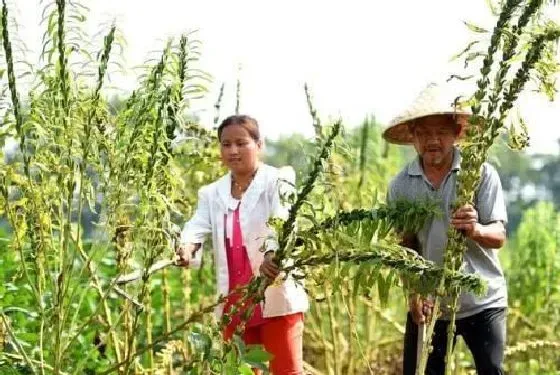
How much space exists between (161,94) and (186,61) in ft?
0.37

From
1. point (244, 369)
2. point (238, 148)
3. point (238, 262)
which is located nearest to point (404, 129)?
point (238, 148)

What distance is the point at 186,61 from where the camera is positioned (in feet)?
7.37

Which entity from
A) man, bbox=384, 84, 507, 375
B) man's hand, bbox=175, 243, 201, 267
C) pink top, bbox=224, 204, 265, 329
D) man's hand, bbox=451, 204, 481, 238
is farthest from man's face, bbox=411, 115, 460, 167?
man's hand, bbox=175, 243, 201, 267

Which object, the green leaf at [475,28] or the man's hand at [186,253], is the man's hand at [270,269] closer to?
the man's hand at [186,253]

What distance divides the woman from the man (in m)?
0.37

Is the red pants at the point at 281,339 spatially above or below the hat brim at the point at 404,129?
below

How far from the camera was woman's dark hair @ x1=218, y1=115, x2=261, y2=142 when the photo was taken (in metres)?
2.96

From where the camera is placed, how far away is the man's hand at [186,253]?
109 inches

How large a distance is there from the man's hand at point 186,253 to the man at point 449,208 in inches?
22.8

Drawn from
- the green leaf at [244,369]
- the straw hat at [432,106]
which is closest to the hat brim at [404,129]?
the straw hat at [432,106]

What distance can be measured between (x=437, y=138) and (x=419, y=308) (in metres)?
0.46

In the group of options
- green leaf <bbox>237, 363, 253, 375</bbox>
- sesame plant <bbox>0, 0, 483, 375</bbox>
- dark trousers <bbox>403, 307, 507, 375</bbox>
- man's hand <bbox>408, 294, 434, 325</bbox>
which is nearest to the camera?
sesame plant <bbox>0, 0, 483, 375</bbox>

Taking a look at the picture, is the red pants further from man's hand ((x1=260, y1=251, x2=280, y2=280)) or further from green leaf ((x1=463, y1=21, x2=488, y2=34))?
green leaf ((x1=463, y1=21, x2=488, y2=34))

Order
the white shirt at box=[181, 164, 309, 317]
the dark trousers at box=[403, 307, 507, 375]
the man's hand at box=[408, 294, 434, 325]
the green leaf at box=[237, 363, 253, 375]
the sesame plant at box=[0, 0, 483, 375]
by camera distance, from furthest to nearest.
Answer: the white shirt at box=[181, 164, 309, 317] → the dark trousers at box=[403, 307, 507, 375] → the man's hand at box=[408, 294, 434, 325] → the green leaf at box=[237, 363, 253, 375] → the sesame plant at box=[0, 0, 483, 375]
